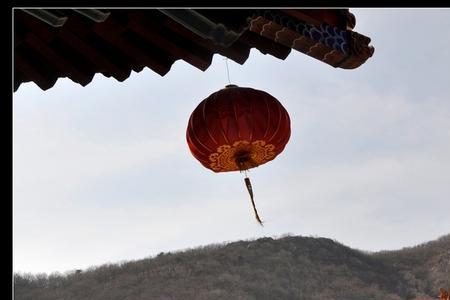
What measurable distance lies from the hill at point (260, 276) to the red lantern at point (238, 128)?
3827 cm

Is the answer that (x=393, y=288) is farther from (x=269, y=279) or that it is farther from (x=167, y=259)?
(x=167, y=259)

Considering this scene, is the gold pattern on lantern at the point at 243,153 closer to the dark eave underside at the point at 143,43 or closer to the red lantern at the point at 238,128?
the red lantern at the point at 238,128

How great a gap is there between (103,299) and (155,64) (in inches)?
1618

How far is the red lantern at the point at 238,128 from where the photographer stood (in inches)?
149

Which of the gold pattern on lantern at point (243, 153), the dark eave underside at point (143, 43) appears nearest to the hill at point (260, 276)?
the gold pattern on lantern at point (243, 153)

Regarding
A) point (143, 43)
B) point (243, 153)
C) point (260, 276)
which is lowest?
point (243, 153)

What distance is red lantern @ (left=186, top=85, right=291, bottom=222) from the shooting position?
379 centimetres

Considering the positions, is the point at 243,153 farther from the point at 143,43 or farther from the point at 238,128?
the point at 143,43

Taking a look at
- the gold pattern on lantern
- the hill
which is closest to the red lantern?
the gold pattern on lantern

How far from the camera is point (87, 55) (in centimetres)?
298

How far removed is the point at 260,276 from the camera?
44281mm

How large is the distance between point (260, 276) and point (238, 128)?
4136 centimetres

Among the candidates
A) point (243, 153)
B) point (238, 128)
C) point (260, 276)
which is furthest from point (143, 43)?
point (260, 276)

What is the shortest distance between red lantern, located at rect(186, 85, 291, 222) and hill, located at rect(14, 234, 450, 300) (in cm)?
3827
